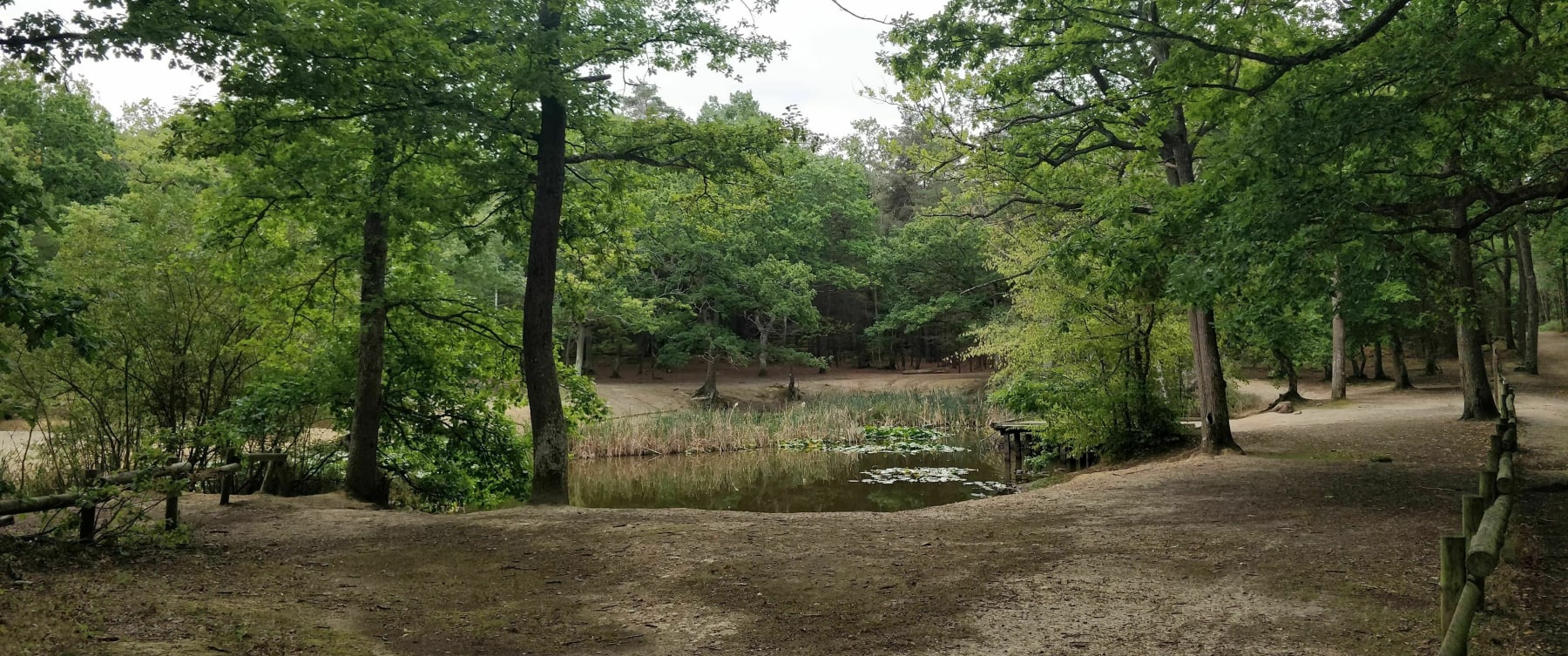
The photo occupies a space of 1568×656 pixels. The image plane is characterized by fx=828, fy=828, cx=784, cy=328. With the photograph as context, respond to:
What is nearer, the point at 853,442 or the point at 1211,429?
the point at 1211,429

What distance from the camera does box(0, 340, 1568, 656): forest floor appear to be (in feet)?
14.6

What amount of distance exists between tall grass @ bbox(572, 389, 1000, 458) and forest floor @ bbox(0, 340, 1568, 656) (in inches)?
437

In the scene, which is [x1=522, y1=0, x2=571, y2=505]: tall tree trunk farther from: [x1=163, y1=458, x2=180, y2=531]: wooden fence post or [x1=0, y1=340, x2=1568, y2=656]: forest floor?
[x1=163, y1=458, x2=180, y2=531]: wooden fence post

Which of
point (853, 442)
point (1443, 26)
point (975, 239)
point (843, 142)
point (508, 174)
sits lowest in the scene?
point (853, 442)

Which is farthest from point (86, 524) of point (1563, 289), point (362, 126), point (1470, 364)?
point (1563, 289)

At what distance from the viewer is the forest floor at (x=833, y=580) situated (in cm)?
444

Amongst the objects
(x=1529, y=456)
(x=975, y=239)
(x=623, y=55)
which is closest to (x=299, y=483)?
(x=623, y=55)

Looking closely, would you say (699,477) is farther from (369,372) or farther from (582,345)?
(582,345)

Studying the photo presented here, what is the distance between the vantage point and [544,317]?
31.8ft

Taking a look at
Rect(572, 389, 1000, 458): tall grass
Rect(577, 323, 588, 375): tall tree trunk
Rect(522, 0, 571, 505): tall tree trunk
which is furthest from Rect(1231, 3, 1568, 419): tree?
Rect(577, 323, 588, 375): tall tree trunk

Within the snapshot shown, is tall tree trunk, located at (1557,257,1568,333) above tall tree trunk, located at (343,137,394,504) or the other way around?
above

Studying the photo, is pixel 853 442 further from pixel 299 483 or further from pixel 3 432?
pixel 3 432

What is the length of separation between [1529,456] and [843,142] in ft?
157

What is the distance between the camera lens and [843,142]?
55.8 m
